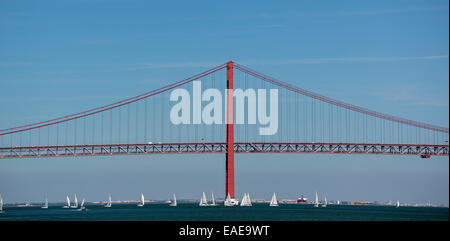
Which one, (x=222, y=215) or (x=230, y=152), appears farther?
(x=230, y=152)

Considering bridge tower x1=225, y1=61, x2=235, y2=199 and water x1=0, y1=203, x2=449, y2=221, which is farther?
bridge tower x1=225, y1=61, x2=235, y2=199

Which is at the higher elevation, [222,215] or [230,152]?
[230,152]

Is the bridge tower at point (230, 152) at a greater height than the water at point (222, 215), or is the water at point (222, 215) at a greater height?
the bridge tower at point (230, 152)

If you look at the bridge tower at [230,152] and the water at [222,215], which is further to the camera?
the bridge tower at [230,152]

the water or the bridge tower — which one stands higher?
Answer: the bridge tower

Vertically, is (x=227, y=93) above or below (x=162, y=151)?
above
